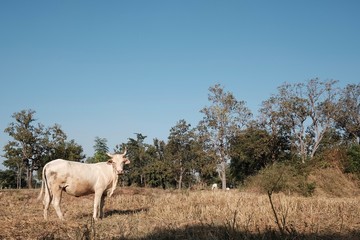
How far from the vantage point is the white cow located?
10453 mm

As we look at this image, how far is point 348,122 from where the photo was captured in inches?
2061

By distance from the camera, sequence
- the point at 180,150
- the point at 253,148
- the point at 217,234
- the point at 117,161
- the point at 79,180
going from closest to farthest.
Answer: the point at 217,234 < the point at 79,180 < the point at 117,161 < the point at 253,148 < the point at 180,150

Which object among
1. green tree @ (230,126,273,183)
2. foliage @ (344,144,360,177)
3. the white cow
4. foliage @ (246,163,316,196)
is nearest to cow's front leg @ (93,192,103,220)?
the white cow

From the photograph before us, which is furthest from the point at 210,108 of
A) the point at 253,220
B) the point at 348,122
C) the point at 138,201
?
the point at 253,220

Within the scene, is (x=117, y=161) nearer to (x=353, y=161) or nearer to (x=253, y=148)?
(x=353, y=161)

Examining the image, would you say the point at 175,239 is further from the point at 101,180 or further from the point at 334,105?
the point at 334,105

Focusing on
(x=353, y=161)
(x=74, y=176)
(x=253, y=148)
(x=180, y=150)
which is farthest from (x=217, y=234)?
(x=180, y=150)

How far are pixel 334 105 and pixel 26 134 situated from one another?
150 ft

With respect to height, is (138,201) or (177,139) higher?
(177,139)

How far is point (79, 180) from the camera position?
427 inches

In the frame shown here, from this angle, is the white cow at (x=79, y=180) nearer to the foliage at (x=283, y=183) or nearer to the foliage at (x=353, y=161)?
the foliage at (x=283, y=183)

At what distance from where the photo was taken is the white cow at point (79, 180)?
10453 millimetres

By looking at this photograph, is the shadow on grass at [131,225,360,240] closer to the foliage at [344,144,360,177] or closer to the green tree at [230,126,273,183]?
the foliage at [344,144,360,177]

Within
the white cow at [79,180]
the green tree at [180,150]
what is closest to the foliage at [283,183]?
the white cow at [79,180]
